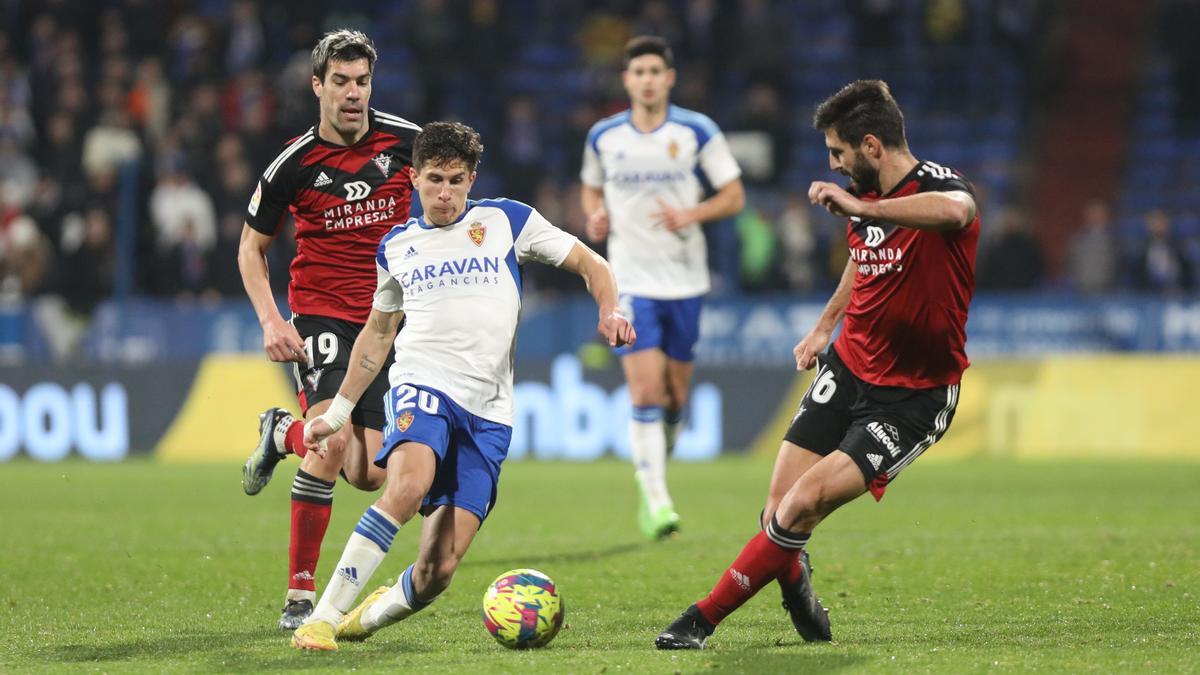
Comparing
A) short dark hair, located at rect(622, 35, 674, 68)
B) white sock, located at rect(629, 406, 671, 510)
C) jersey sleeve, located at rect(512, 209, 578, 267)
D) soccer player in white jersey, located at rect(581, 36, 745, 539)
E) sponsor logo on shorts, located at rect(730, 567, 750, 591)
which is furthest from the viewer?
soccer player in white jersey, located at rect(581, 36, 745, 539)

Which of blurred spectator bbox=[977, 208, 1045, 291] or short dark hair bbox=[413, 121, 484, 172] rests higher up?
short dark hair bbox=[413, 121, 484, 172]

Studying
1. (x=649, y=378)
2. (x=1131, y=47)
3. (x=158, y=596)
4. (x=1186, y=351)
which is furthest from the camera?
(x=1131, y=47)

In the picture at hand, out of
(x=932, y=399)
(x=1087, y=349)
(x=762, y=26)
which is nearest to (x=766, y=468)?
(x=1087, y=349)

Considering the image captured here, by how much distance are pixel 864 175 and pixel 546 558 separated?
12.6 ft

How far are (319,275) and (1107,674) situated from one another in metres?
3.89

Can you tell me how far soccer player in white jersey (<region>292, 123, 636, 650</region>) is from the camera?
6.22m

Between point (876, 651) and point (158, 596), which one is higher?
point (876, 651)

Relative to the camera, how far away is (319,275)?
7.58 metres

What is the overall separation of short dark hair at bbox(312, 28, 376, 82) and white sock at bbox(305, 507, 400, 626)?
217 centimetres

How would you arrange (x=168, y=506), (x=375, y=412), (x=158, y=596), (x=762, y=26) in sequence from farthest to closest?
(x=762, y=26), (x=168, y=506), (x=158, y=596), (x=375, y=412)

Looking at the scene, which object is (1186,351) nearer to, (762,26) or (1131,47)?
(762,26)

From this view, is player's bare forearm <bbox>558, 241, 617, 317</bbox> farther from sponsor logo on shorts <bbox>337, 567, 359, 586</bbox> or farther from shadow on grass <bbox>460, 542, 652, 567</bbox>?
shadow on grass <bbox>460, 542, 652, 567</bbox>

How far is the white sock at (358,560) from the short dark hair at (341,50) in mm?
2170

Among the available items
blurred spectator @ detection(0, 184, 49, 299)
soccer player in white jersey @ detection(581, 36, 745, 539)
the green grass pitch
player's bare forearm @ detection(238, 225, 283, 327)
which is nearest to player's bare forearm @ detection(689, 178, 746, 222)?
soccer player in white jersey @ detection(581, 36, 745, 539)
